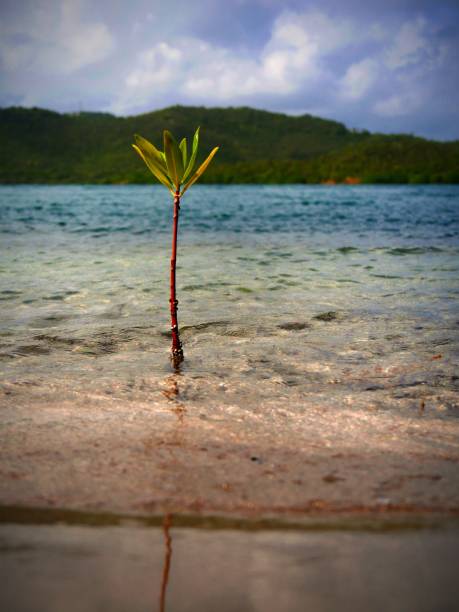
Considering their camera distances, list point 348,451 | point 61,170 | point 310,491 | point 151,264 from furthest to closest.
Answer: point 61,170, point 151,264, point 348,451, point 310,491

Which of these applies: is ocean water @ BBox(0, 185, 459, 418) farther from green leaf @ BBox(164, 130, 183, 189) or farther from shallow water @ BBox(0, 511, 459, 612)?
shallow water @ BBox(0, 511, 459, 612)

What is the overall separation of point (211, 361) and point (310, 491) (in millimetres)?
2468

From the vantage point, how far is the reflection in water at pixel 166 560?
174 cm

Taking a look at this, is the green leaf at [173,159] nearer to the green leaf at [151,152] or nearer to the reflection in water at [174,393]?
the green leaf at [151,152]

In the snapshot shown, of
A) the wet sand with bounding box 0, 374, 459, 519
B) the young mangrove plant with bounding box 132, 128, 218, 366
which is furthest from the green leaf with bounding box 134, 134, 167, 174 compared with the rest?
the wet sand with bounding box 0, 374, 459, 519

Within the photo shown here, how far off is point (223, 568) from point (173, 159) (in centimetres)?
283

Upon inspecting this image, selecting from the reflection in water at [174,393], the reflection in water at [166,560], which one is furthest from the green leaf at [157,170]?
the reflection in water at [166,560]

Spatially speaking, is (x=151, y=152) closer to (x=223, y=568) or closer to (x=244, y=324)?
(x=244, y=324)

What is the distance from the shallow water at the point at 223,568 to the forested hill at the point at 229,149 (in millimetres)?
93116

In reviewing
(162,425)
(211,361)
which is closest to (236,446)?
(162,425)

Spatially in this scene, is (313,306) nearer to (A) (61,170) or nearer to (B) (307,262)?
(B) (307,262)

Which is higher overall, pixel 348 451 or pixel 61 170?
pixel 61 170

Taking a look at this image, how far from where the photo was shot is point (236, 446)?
2.93 metres

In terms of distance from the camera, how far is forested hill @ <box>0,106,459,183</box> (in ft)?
333
